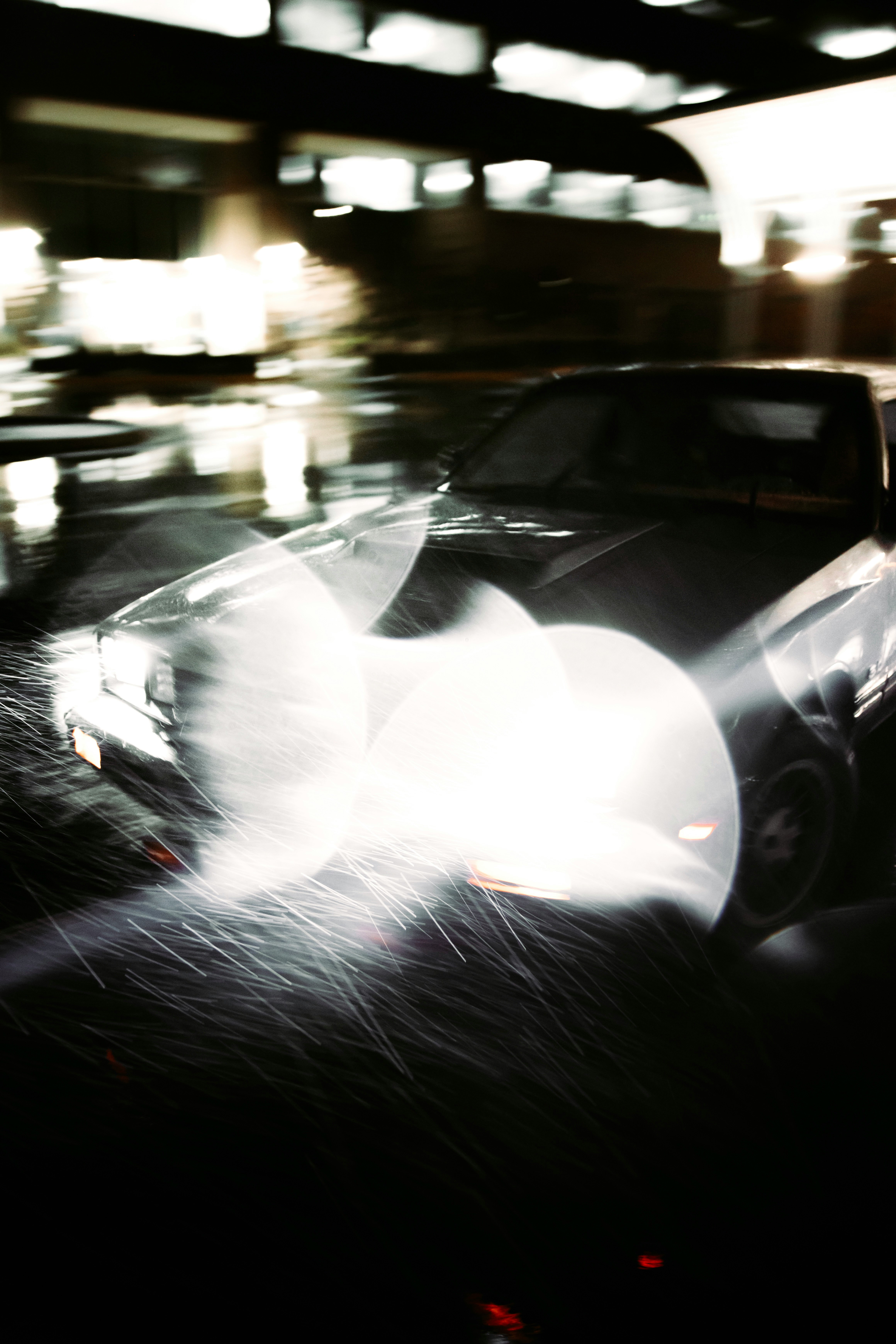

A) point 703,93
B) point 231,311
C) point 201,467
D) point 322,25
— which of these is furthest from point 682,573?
point 703,93

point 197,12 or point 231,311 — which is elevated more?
point 197,12

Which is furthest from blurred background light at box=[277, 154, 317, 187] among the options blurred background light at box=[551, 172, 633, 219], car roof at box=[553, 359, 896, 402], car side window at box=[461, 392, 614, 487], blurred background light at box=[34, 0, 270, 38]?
car roof at box=[553, 359, 896, 402]

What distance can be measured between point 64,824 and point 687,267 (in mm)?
29840

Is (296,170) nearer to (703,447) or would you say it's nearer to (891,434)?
(703,447)

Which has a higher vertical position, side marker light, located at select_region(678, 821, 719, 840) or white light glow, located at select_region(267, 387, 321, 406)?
white light glow, located at select_region(267, 387, 321, 406)

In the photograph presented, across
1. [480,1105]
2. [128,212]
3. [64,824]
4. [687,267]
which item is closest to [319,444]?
[128,212]

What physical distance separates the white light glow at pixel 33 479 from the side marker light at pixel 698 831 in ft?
32.5

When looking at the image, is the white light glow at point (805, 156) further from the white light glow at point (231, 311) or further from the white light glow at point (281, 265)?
the white light glow at point (231, 311)

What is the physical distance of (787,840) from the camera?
107 inches

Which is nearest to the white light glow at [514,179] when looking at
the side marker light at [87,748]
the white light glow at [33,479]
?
the white light glow at [33,479]

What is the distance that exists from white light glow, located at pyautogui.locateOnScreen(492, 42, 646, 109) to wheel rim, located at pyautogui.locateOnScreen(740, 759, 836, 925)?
23471 millimetres

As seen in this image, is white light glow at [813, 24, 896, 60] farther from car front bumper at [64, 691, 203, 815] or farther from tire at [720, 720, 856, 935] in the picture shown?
car front bumper at [64, 691, 203, 815]

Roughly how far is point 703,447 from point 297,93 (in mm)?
22076

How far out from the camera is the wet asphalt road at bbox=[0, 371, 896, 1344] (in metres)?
1.76
